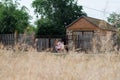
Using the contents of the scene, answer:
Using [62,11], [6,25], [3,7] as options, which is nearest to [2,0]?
[3,7]

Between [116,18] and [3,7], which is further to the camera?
[3,7]

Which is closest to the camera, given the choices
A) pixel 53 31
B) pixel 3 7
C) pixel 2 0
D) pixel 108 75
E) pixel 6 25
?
pixel 108 75

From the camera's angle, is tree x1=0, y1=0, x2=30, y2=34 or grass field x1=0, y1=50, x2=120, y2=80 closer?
grass field x1=0, y1=50, x2=120, y2=80

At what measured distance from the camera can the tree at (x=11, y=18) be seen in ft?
109

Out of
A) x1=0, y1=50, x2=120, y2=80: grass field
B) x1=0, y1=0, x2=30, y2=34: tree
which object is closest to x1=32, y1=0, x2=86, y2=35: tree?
x1=0, y1=0, x2=30, y2=34: tree

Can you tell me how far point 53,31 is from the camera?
4097 cm

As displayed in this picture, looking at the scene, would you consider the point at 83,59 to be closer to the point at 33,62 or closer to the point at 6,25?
the point at 33,62

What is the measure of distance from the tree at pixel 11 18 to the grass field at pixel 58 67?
28091 mm

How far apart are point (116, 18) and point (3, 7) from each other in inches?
1207

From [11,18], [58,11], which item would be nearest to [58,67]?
[11,18]

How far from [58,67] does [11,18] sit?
30.0 meters

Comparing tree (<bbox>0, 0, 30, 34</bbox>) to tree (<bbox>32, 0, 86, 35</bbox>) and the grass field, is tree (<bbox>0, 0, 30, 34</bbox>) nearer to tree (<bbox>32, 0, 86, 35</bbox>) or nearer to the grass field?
tree (<bbox>32, 0, 86, 35</bbox>)

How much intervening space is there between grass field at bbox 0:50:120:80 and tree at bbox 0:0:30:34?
28091 millimetres

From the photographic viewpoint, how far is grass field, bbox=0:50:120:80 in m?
3.80
